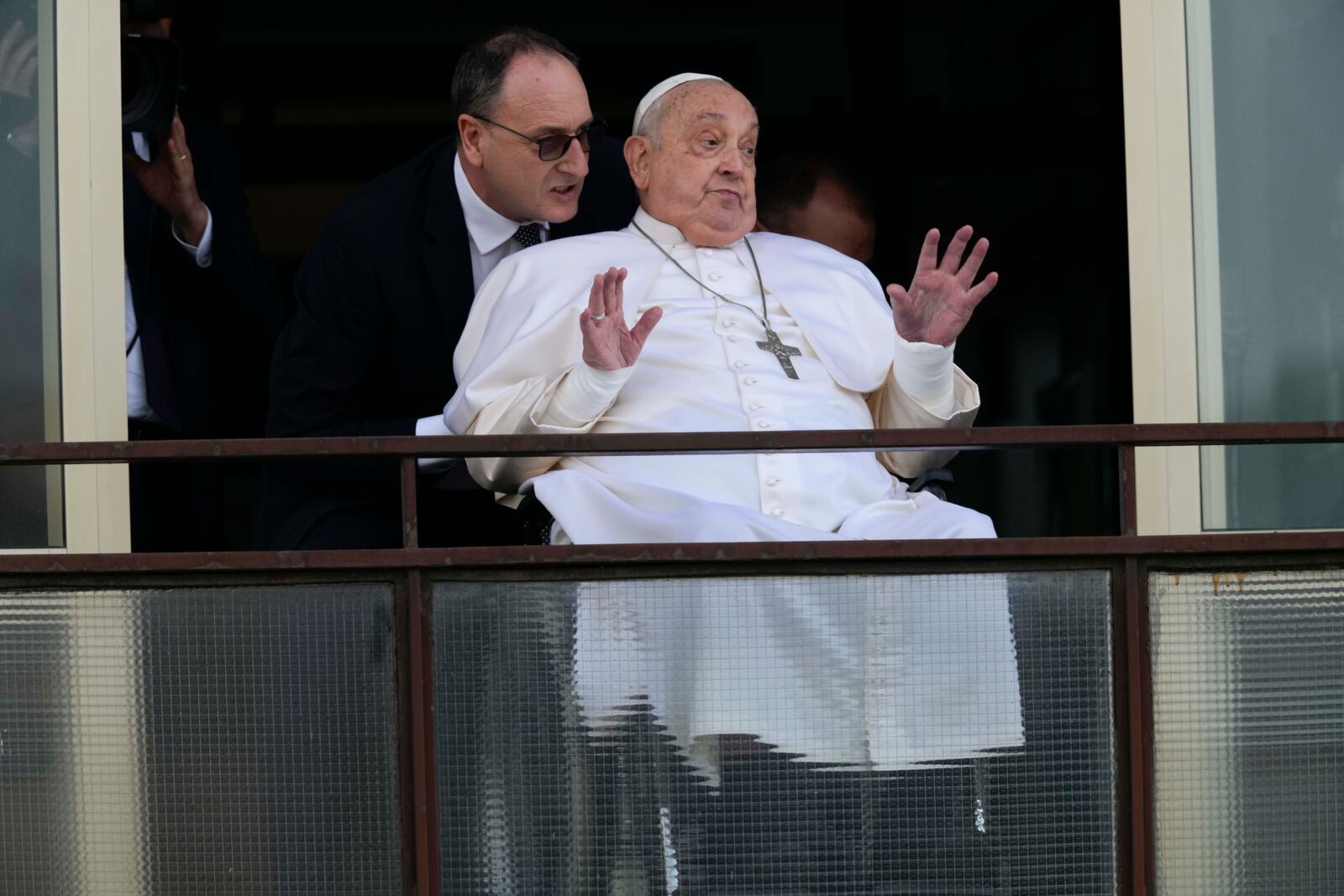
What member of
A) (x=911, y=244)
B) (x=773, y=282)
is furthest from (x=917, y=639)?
→ (x=911, y=244)

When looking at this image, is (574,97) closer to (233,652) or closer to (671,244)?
(671,244)

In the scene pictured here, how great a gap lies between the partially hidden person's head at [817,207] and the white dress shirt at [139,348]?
5.14 ft

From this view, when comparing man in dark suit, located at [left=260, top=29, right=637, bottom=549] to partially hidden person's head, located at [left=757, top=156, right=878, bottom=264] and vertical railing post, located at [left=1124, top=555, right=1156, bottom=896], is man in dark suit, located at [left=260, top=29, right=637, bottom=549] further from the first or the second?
vertical railing post, located at [left=1124, top=555, right=1156, bottom=896]

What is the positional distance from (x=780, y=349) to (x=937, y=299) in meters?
0.44

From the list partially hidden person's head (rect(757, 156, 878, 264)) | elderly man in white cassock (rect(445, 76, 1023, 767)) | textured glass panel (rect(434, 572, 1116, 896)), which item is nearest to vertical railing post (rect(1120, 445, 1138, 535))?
textured glass panel (rect(434, 572, 1116, 896))

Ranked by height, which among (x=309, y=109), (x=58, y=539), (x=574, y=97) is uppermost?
(x=309, y=109)

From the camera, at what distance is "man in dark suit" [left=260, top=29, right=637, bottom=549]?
15.0ft

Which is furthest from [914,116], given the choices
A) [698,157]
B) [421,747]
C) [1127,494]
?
[421,747]

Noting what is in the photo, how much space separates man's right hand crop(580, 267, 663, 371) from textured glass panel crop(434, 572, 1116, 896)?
535 millimetres

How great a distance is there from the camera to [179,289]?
503 centimetres

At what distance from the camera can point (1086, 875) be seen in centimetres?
358

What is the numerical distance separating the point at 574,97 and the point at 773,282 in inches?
26.3

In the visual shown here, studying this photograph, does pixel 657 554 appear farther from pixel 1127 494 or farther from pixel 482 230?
pixel 482 230

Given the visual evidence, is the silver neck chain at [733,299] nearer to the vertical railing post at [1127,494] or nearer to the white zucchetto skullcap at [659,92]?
the white zucchetto skullcap at [659,92]
